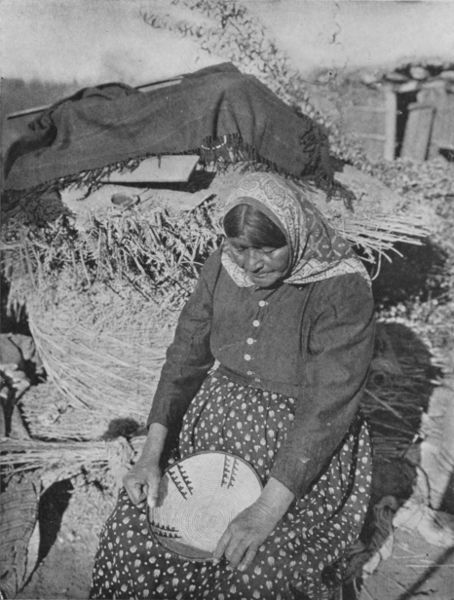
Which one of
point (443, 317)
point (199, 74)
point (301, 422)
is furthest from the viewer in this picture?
point (443, 317)

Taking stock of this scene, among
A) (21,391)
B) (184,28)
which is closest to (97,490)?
(21,391)

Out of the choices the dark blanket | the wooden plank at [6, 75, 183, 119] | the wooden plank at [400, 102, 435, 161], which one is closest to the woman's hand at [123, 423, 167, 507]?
the dark blanket

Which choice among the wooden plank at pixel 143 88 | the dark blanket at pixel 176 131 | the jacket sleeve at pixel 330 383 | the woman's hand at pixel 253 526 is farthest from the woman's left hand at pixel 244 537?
the wooden plank at pixel 143 88

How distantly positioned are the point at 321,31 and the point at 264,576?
125 inches

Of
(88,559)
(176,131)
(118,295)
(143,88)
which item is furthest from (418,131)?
(88,559)

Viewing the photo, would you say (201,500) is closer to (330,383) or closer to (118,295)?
(330,383)

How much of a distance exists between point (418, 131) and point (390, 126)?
41cm

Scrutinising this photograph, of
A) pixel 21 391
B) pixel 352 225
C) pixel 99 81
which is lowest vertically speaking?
pixel 21 391

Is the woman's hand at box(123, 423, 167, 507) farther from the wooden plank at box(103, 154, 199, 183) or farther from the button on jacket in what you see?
the wooden plank at box(103, 154, 199, 183)

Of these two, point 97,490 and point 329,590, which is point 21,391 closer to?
point 97,490

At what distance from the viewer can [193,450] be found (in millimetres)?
1906

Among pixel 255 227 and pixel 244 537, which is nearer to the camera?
pixel 244 537

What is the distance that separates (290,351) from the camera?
1823mm

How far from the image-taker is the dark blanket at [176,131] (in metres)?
2.78
